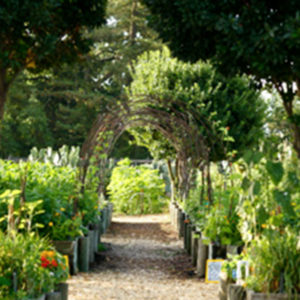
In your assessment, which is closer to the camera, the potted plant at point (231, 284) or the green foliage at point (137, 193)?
the potted plant at point (231, 284)

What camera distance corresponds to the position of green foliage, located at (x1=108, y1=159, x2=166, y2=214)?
12.4 metres

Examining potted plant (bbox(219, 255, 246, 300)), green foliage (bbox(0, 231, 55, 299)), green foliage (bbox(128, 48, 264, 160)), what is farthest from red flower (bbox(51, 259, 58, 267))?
green foliage (bbox(128, 48, 264, 160))

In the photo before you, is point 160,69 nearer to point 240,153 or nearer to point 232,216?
point 240,153

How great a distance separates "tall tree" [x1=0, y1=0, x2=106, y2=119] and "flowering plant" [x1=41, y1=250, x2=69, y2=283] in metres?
4.30

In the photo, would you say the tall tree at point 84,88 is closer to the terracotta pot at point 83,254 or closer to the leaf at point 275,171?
the terracotta pot at point 83,254

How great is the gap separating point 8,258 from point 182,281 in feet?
8.34

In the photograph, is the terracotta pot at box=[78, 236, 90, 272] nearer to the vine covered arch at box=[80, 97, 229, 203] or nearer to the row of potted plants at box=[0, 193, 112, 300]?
the vine covered arch at box=[80, 97, 229, 203]

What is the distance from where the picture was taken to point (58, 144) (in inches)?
882

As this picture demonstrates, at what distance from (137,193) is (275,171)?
30.6 ft

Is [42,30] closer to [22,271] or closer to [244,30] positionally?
[244,30]

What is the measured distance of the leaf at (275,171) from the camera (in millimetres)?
3061

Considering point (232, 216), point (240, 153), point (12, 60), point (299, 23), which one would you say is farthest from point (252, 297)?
point (240, 153)

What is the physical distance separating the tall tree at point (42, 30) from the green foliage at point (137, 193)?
14.4ft

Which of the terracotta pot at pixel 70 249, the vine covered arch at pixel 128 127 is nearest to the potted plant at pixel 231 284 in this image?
the terracotta pot at pixel 70 249
